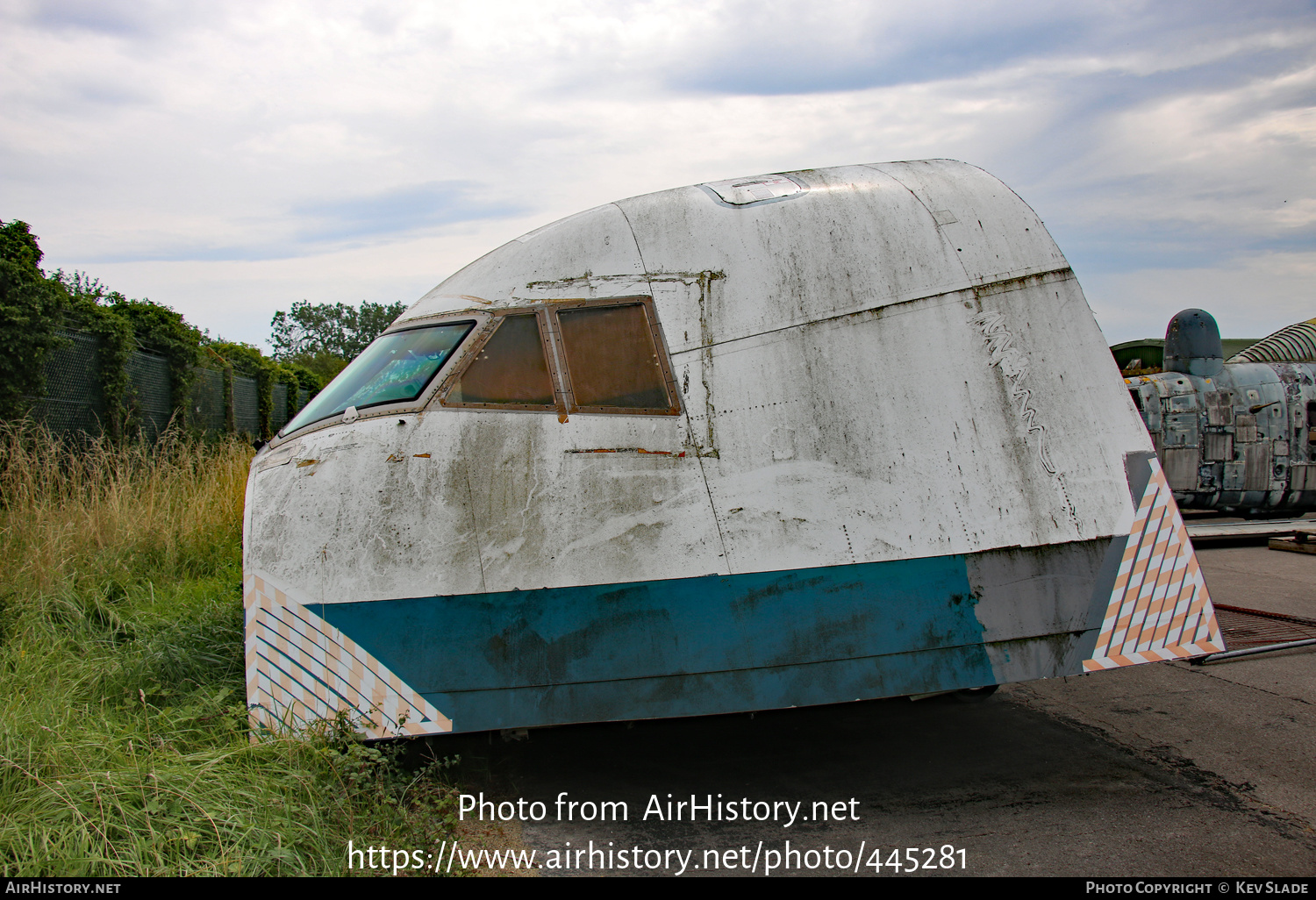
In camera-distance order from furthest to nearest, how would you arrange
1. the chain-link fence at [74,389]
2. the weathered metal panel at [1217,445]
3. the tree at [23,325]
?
the weathered metal panel at [1217,445] → the chain-link fence at [74,389] → the tree at [23,325]

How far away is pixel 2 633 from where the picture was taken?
512 centimetres

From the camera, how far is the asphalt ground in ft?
10.7

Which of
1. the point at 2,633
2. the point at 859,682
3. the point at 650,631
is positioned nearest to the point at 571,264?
the point at 650,631

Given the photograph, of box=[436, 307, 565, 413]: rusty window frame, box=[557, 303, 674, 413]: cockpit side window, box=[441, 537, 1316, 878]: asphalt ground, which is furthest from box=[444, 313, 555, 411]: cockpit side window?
box=[441, 537, 1316, 878]: asphalt ground

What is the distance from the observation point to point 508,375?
3533 mm

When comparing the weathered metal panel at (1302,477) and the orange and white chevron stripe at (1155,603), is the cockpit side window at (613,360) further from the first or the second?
the weathered metal panel at (1302,477)

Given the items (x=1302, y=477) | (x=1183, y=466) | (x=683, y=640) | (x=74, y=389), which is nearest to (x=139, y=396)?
(x=74, y=389)

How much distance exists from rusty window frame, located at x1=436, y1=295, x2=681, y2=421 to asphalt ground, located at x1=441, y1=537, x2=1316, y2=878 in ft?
5.18

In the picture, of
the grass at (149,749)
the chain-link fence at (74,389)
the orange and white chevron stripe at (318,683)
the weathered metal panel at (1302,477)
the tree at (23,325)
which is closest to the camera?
the grass at (149,749)

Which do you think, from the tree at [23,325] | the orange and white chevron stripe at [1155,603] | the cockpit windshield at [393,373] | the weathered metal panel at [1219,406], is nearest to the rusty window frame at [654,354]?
the cockpit windshield at [393,373]

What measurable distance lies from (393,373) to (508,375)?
58 centimetres

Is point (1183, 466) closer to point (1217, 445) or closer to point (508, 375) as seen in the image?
point (1217, 445)

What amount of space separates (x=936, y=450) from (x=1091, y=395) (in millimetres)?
889

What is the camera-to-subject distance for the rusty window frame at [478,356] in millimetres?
3477
